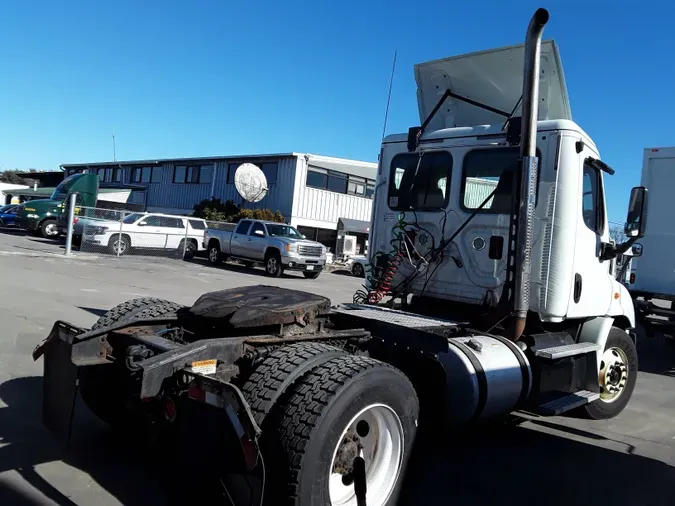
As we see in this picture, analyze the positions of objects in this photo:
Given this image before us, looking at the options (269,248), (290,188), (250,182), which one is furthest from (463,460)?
(290,188)

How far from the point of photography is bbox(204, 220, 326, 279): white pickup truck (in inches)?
796

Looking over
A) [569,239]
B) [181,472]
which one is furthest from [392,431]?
[569,239]

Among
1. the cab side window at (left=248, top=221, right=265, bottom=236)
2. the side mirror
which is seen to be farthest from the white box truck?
the cab side window at (left=248, top=221, right=265, bottom=236)

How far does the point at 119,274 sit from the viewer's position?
15.8 metres

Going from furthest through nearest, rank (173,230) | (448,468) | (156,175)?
1. (156,175)
2. (173,230)
3. (448,468)

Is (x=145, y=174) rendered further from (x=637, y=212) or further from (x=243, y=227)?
(x=637, y=212)

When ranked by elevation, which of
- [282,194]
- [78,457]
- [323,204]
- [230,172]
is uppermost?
[230,172]

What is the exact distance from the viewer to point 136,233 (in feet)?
73.1

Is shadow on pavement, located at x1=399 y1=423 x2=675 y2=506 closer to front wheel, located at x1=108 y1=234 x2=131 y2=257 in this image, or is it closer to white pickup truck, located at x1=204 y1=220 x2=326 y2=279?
white pickup truck, located at x1=204 y1=220 x2=326 y2=279

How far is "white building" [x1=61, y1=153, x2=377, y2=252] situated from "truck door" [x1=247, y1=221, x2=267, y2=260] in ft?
23.4

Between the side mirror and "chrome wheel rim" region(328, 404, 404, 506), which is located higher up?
the side mirror

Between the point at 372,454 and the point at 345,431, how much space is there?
0.48 metres

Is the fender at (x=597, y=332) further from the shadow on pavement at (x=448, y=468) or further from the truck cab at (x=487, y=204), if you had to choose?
the shadow on pavement at (x=448, y=468)

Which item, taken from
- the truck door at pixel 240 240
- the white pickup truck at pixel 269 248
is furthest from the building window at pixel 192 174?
the truck door at pixel 240 240
